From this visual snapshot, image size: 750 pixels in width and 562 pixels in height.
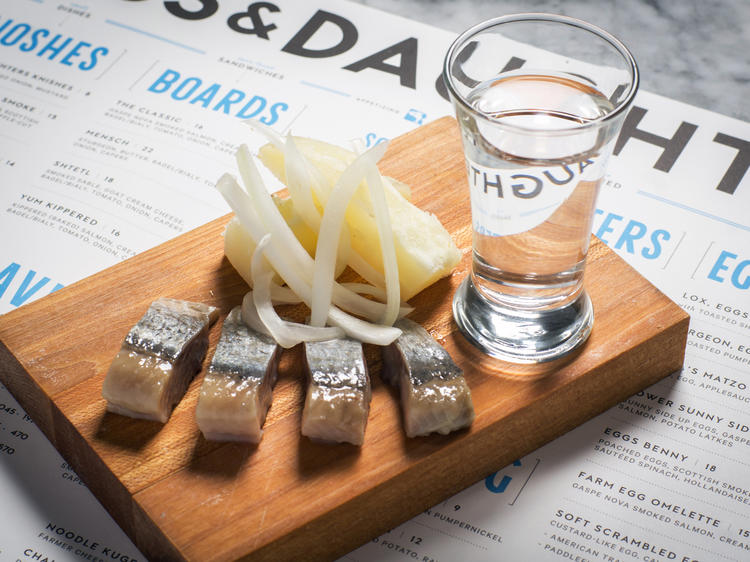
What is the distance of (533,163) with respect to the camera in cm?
89

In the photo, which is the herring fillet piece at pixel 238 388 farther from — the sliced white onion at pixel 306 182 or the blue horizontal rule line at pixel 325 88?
the blue horizontal rule line at pixel 325 88

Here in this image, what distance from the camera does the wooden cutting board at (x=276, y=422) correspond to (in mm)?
921

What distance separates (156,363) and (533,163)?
438mm

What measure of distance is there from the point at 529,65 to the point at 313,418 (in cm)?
46

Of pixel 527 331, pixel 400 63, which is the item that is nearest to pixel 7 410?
pixel 527 331

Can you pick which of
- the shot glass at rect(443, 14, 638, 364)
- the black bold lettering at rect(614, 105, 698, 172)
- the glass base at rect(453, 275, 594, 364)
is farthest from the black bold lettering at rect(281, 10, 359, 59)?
the glass base at rect(453, 275, 594, 364)

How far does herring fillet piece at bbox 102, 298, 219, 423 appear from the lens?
3.17ft

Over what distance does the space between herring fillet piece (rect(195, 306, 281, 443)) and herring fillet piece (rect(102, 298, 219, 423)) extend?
0.13 feet

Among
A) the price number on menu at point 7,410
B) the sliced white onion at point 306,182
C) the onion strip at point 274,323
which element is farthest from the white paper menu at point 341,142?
the sliced white onion at point 306,182

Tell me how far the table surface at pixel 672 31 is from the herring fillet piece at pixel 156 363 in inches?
37.4

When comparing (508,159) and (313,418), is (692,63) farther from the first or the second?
(313,418)

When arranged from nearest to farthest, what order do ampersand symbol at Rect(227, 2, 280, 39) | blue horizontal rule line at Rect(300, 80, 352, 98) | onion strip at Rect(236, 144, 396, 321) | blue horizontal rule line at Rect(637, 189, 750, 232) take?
onion strip at Rect(236, 144, 396, 321), blue horizontal rule line at Rect(637, 189, 750, 232), blue horizontal rule line at Rect(300, 80, 352, 98), ampersand symbol at Rect(227, 2, 280, 39)

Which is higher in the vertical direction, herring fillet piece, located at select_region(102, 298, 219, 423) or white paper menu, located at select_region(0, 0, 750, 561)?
herring fillet piece, located at select_region(102, 298, 219, 423)

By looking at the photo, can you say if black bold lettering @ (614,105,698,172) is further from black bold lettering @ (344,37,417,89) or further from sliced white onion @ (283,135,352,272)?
sliced white onion @ (283,135,352,272)
